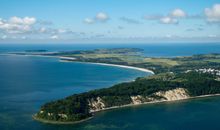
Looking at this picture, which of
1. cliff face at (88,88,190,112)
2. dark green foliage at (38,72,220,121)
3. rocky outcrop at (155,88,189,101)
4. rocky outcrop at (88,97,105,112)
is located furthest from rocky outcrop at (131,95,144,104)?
rocky outcrop at (88,97,105,112)

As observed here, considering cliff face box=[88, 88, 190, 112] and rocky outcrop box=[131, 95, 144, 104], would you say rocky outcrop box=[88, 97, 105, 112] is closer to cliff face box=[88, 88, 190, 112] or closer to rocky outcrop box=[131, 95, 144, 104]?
cliff face box=[88, 88, 190, 112]

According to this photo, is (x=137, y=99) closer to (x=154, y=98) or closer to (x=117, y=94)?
(x=117, y=94)

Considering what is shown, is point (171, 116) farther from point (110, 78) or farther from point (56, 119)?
point (110, 78)

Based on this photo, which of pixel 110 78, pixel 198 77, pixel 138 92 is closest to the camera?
pixel 138 92

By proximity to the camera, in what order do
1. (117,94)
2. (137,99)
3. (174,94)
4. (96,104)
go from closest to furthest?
1. (96,104)
2. (117,94)
3. (137,99)
4. (174,94)

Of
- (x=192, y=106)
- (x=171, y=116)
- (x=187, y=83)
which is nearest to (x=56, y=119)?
(x=171, y=116)

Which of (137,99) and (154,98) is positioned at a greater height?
(137,99)

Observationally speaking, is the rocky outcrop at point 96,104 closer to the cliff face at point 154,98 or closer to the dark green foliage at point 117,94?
the cliff face at point 154,98

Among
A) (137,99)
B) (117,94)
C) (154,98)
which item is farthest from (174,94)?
(117,94)
